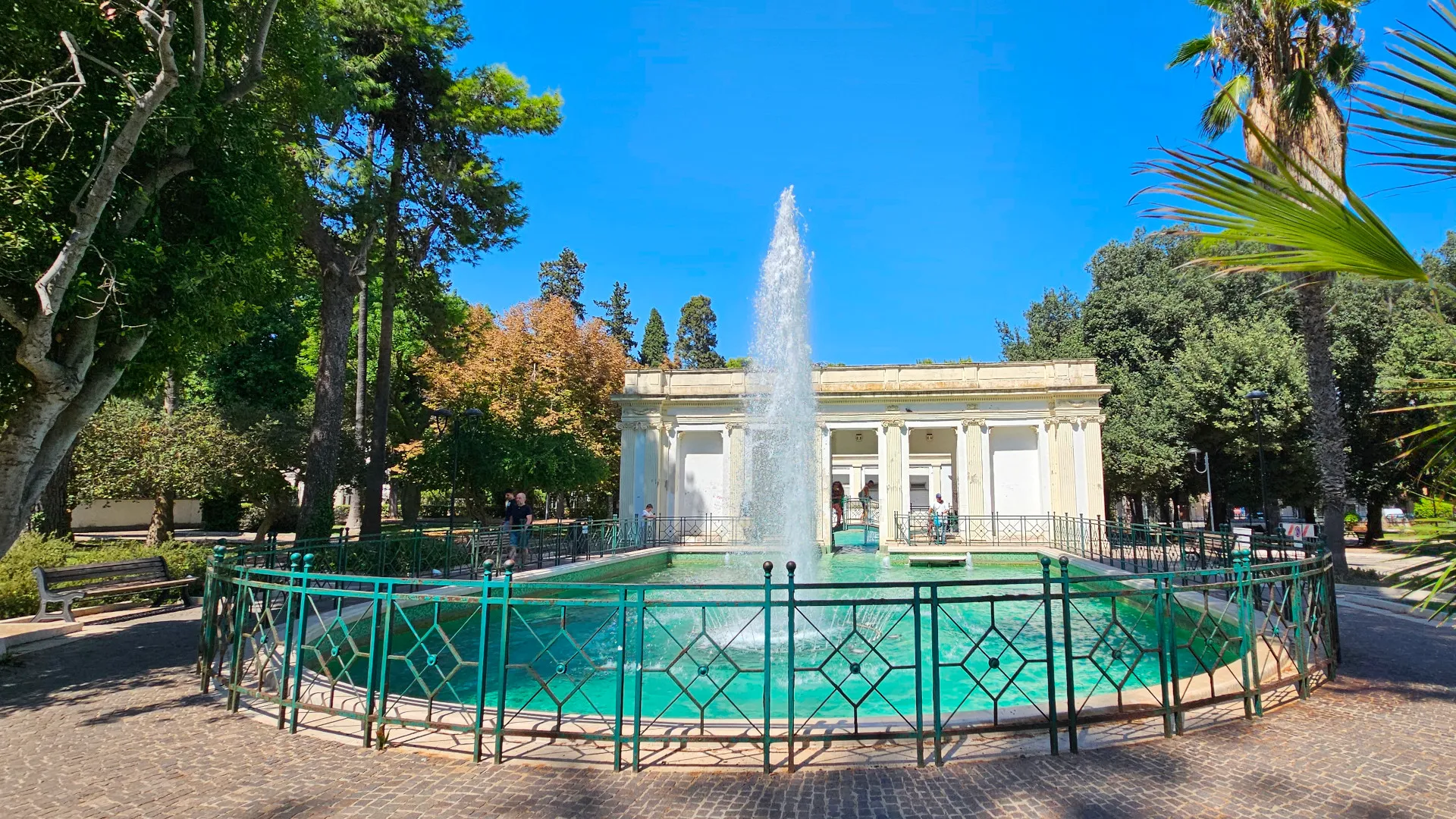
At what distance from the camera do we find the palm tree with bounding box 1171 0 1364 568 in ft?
37.8

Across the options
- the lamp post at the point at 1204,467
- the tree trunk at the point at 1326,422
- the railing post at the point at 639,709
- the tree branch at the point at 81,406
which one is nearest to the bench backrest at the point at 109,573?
the tree branch at the point at 81,406

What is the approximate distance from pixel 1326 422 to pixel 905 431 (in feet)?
→ 47.2

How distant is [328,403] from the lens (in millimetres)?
15734

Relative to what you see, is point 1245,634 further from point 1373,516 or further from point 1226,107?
point 1373,516

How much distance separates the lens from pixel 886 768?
4305mm

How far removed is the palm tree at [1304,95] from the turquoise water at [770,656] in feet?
17.4

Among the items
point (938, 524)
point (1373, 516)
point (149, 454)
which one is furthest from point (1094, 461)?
point (149, 454)

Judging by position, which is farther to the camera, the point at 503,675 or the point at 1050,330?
the point at 1050,330

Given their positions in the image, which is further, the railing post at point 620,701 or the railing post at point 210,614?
the railing post at point 210,614

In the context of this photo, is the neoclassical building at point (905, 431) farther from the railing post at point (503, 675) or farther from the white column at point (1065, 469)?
the railing post at point (503, 675)

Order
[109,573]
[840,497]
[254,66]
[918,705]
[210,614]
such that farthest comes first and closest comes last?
[840,497] < [109,573] < [254,66] < [210,614] < [918,705]

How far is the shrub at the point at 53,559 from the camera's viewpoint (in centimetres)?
943

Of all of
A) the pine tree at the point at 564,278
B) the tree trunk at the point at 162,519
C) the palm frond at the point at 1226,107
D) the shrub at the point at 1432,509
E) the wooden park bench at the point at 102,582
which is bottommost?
the wooden park bench at the point at 102,582

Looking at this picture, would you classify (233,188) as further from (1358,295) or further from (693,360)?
(693,360)
